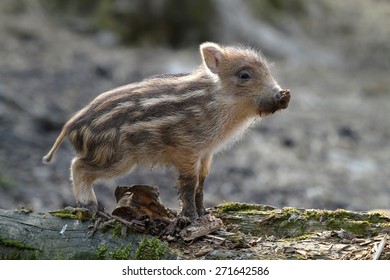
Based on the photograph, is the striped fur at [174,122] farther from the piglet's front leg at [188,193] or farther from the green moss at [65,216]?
the green moss at [65,216]

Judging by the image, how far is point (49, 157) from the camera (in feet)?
21.5

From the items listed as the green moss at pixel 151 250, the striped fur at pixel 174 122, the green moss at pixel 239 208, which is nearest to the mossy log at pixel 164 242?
the green moss at pixel 151 250

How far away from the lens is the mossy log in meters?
5.26

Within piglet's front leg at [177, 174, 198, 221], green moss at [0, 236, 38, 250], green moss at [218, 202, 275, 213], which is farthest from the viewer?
green moss at [218, 202, 275, 213]

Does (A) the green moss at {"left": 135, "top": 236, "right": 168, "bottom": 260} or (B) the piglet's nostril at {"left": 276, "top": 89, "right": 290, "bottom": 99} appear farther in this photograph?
(B) the piglet's nostril at {"left": 276, "top": 89, "right": 290, "bottom": 99}

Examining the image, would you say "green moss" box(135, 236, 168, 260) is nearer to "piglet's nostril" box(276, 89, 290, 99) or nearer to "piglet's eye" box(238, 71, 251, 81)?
"piglet's nostril" box(276, 89, 290, 99)

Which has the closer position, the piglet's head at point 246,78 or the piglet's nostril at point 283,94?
the piglet's nostril at point 283,94

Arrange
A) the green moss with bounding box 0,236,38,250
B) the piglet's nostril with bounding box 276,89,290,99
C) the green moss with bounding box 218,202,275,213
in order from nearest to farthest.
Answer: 1. the green moss with bounding box 0,236,38,250
2. the green moss with bounding box 218,202,275,213
3. the piglet's nostril with bounding box 276,89,290,99

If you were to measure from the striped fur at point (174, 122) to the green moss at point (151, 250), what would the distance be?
0.76m

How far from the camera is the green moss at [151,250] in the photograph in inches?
204

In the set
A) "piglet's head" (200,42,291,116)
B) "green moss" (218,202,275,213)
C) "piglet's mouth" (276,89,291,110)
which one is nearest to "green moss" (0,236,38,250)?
"green moss" (218,202,275,213)

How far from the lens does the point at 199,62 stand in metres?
15.7
